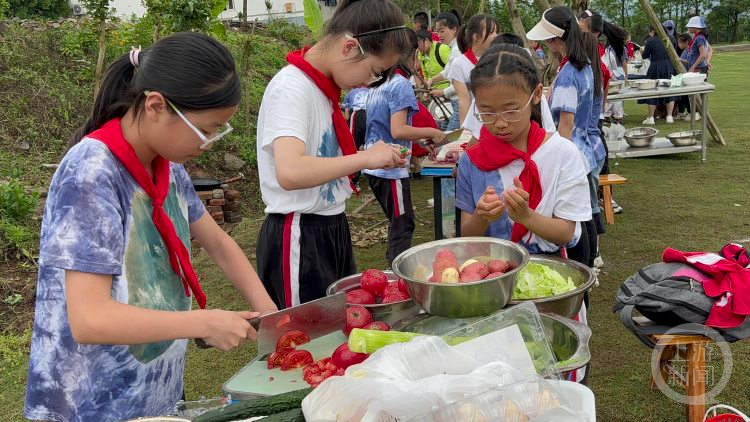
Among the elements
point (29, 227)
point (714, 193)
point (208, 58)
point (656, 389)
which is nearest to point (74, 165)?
point (208, 58)

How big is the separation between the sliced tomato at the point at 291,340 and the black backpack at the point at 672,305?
1718 mm

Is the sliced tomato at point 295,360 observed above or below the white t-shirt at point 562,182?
below

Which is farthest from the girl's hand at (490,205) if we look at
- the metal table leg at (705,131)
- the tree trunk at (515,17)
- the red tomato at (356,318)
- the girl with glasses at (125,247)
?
the metal table leg at (705,131)

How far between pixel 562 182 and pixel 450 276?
0.83 metres

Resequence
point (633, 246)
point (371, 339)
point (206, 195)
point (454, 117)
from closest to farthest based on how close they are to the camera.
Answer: point (371, 339) < point (633, 246) < point (206, 195) < point (454, 117)

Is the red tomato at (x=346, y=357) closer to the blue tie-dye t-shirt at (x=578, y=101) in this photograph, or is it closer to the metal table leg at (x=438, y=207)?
the blue tie-dye t-shirt at (x=578, y=101)

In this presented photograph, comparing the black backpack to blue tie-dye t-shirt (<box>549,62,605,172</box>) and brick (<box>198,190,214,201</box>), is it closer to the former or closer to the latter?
blue tie-dye t-shirt (<box>549,62,605,172</box>)

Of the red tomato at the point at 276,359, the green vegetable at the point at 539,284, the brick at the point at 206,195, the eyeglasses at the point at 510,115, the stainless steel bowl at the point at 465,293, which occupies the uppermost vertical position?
the eyeglasses at the point at 510,115

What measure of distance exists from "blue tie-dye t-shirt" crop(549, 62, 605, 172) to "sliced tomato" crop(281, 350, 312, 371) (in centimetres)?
345

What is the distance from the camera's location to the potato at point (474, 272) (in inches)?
71.9

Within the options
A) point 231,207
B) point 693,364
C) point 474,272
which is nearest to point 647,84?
point 231,207

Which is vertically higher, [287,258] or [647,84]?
[647,84]

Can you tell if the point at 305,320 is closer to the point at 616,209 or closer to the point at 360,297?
the point at 360,297

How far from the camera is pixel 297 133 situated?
2.28m
